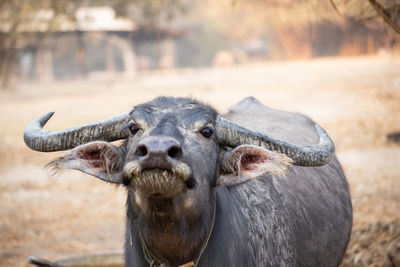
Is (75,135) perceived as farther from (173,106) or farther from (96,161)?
(173,106)

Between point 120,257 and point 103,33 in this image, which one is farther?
point 103,33

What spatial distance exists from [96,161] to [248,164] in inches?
38.5

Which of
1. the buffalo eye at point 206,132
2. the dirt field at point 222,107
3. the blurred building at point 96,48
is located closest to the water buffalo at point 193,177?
the buffalo eye at point 206,132

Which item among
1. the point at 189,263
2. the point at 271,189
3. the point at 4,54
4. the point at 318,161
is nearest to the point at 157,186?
the point at 189,263

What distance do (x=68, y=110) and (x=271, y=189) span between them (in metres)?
17.9

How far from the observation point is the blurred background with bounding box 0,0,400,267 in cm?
706

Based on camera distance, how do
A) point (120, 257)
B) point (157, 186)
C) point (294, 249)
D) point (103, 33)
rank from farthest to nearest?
point (103, 33) → point (120, 257) → point (294, 249) → point (157, 186)

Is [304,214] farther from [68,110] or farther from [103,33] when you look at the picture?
[103,33]

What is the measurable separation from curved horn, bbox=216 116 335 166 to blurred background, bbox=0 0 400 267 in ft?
5.06

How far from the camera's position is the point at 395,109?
15477 millimetres

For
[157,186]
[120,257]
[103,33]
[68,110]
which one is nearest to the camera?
[157,186]

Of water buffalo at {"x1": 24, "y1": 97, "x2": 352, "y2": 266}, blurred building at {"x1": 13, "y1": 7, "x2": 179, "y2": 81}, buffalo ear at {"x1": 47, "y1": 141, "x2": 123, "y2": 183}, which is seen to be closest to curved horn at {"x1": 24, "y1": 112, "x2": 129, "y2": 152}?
water buffalo at {"x1": 24, "y1": 97, "x2": 352, "y2": 266}

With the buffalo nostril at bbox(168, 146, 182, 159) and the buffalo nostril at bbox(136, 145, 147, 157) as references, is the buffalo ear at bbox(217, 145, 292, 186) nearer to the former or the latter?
the buffalo nostril at bbox(168, 146, 182, 159)

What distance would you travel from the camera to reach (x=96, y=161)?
342 centimetres
